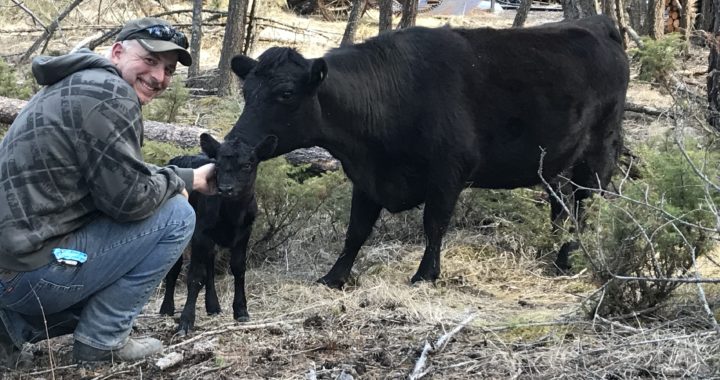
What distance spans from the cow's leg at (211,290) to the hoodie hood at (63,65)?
1783 millimetres

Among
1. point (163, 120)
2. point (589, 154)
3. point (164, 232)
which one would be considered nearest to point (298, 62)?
point (164, 232)

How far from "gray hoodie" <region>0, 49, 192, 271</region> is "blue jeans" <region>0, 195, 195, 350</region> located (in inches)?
5.1

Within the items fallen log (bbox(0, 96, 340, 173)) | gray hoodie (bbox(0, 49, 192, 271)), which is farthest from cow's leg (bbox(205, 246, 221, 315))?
fallen log (bbox(0, 96, 340, 173))

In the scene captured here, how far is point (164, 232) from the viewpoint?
478 centimetres

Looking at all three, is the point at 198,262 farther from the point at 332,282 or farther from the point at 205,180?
the point at 332,282

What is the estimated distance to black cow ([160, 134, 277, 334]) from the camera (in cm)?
554

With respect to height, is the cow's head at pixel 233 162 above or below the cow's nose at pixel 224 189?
above

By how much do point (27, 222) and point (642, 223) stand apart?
3514 mm

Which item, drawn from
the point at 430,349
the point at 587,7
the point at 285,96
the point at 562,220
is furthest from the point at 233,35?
the point at 430,349

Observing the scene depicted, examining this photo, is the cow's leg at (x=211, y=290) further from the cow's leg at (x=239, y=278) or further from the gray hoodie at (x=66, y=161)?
the gray hoodie at (x=66, y=161)

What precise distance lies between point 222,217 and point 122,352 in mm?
1278

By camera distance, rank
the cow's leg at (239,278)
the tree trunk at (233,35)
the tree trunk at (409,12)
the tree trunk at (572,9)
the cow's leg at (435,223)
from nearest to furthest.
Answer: the cow's leg at (239,278), the cow's leg at (435,223), the tree trunk at (572,9), the tree trunk at (409,12), the tree trunk at (233,35)

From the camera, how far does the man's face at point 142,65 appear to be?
15.4 ft

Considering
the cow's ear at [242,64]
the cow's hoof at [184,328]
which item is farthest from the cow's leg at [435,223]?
the cow's hoof at [184,328]
